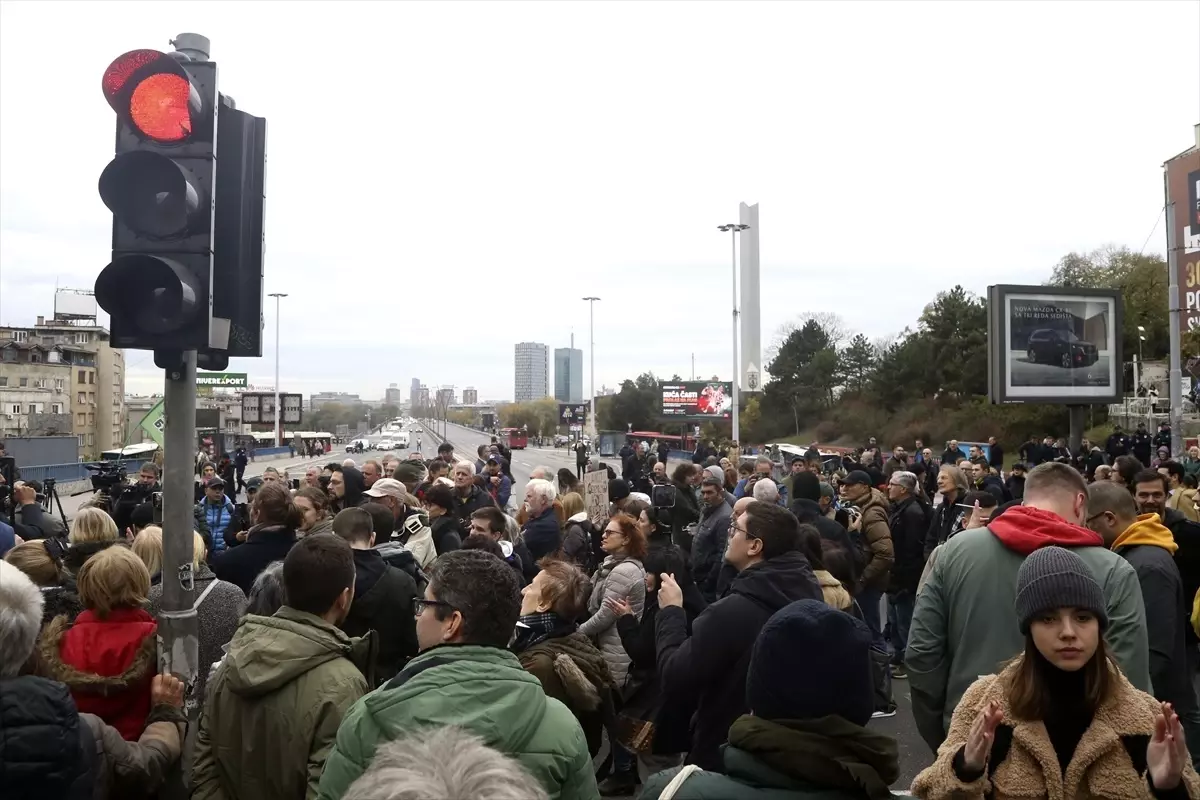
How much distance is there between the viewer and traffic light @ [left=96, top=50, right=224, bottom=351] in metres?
3.25

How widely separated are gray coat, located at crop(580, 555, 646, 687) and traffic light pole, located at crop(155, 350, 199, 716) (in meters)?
2.19

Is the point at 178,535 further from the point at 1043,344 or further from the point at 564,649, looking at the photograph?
the point at 1043,344

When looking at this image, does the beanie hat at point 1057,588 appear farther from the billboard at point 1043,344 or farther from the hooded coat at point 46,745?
the billboard at point 1043,344

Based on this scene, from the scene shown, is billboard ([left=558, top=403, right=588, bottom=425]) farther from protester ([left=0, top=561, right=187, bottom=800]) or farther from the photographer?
protester ([left=0, top=561, right=187, bottom=800])

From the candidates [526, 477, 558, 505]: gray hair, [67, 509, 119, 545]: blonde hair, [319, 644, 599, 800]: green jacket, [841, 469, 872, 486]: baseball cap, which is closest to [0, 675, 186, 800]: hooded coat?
[319, 644, 599, 800]: green jacket

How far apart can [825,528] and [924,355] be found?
63.6 m

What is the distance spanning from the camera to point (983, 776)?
8.02 feet

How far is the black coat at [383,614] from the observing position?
4.26 metres

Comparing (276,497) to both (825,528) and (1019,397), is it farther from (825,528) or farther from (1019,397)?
(1019,397)

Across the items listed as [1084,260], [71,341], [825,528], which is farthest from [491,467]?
[71,341]

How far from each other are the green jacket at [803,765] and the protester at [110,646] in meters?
2.39

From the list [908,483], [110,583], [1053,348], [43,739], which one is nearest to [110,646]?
[110,583]

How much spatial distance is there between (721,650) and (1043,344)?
Answer: 80.0ft

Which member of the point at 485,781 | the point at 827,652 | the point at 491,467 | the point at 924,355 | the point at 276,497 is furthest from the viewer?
the point at 924,355
